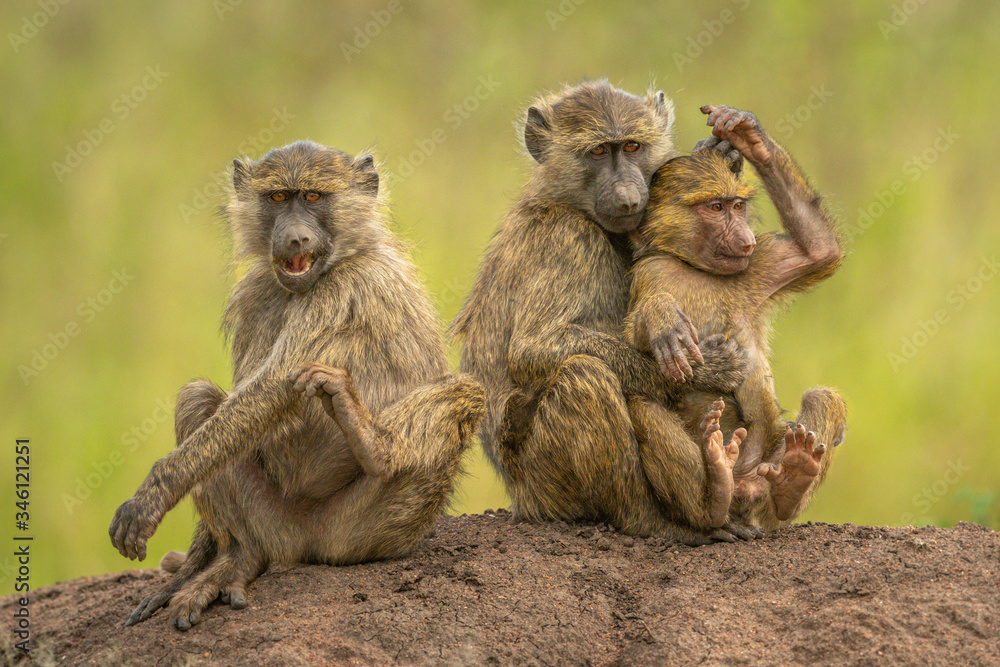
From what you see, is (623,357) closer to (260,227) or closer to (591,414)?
(591,414)

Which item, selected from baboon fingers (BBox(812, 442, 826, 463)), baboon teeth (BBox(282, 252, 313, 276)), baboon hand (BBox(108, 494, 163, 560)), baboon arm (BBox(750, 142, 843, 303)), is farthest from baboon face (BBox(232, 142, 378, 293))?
baboon fingers (BBox(812, 442, 826, 463))

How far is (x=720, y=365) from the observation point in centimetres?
455

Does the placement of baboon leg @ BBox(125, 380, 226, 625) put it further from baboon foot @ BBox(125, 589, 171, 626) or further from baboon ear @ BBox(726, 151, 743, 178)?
baboon ear @ BBox(726, 151, 743, 178)

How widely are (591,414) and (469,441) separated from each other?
0.54 metres

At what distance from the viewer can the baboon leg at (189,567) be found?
14.3 feet

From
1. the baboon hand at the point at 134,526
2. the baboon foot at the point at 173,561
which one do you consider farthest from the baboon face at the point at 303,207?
the baboon foot at the point at 173,561

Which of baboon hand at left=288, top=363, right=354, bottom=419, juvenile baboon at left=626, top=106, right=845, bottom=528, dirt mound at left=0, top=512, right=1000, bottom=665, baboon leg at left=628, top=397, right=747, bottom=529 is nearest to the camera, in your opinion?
dirt mound at left=0, top=512, right=1000, bottom=665

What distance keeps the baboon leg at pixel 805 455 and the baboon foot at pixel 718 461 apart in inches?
8.1

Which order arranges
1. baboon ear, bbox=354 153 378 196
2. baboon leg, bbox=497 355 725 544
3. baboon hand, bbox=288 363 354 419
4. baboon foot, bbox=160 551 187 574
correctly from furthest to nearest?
baboon foot, bbox=160 551 187 574, baboon ear, bbox=354 153 378 196, baboon leg, bbox=497 355 725 544, baboon hand, bbox=288 363 354 419

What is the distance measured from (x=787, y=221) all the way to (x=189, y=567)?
3135 mm

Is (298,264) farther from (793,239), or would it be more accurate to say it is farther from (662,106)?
(793,239)

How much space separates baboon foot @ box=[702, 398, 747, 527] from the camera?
4270mm

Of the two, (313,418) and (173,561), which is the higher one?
(313,418)

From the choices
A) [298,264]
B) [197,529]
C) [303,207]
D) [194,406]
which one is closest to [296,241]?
[298,264]
